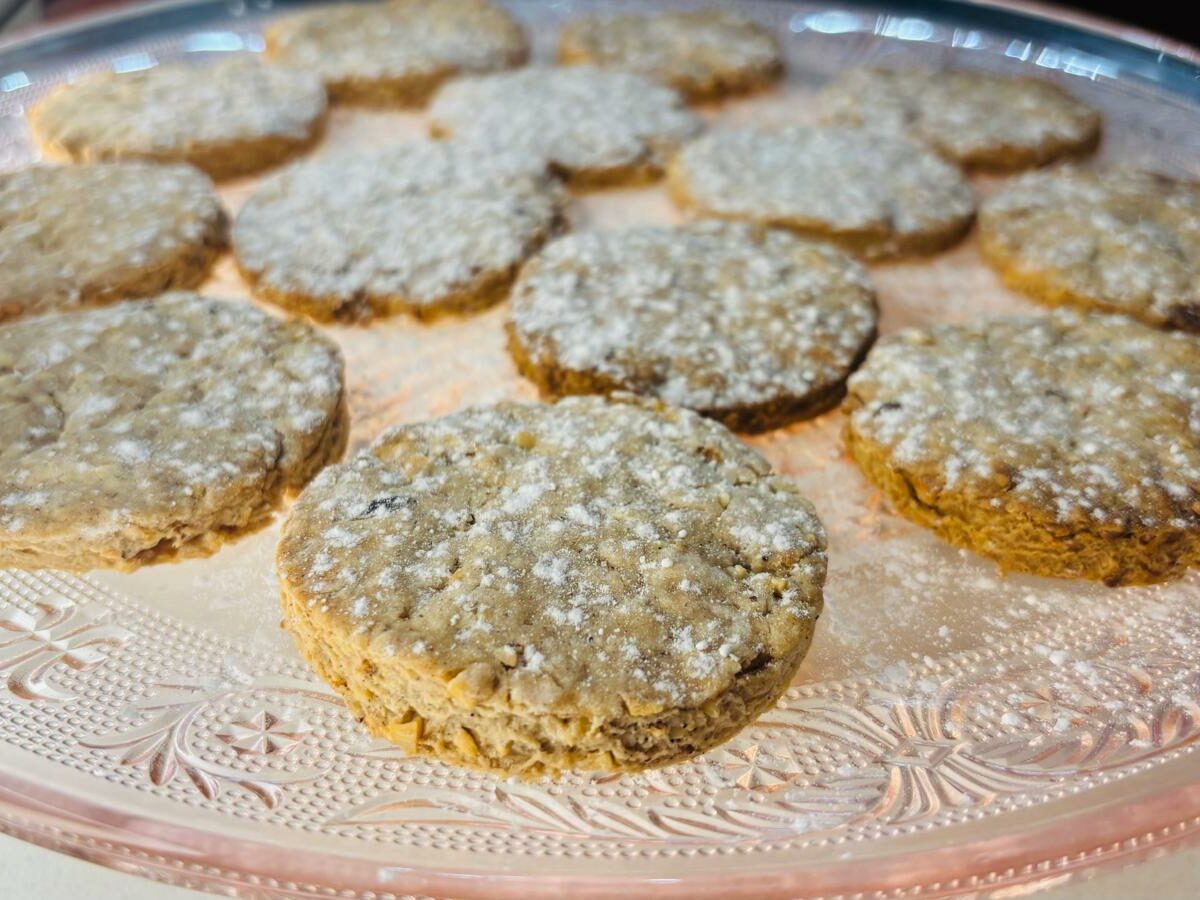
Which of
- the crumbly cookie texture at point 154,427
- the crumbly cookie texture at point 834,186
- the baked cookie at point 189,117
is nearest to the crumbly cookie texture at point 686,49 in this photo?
the crumbly cookie texture at point 834,186

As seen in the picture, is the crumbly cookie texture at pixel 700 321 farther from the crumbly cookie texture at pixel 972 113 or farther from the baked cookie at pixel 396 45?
the baked cookie at pixel 396 45

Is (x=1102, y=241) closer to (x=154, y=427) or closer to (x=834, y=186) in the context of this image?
(x=834, y=186)

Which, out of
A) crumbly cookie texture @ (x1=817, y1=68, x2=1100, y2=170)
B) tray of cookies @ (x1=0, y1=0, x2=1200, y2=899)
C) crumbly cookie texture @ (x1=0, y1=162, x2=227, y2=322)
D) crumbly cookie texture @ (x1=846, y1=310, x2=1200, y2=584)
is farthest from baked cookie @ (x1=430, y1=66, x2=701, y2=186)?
crumbly cookie texture @ (x1=846, y1=310, x2=1200, y2=584)

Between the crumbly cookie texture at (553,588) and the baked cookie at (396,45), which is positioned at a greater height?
the baked cookie at (396,45)

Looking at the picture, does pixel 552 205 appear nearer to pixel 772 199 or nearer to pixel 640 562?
pixel 772 199

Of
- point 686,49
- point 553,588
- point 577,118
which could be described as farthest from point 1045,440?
point 686,49

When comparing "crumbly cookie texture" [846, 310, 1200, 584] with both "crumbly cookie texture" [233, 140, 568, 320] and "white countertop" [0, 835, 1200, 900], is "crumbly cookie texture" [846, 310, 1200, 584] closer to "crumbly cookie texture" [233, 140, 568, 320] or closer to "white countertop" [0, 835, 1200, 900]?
"white countertop" [0, 835, 1200, 900]

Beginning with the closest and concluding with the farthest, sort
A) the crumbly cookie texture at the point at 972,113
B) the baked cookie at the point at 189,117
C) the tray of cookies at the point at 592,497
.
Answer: the tray of cookies at the point at 592,497 → the baked cookie at the point at 189,117 → the crumbly cookie texture at the point at 972,113
